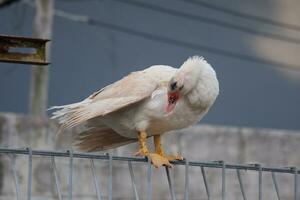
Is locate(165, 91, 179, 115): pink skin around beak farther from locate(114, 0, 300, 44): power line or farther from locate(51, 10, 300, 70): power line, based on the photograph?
locate(114, 0, 300, 44): power line

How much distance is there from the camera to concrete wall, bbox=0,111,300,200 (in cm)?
771

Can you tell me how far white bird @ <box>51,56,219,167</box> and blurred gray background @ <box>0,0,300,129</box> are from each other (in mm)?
6363

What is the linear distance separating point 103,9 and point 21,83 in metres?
1.26

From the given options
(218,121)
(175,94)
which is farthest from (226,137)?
(175,94)

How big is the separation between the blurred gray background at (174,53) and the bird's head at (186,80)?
21.4 feet

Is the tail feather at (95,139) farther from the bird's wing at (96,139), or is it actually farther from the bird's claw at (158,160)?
the bird's claw at (158,160)

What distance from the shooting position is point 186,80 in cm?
462

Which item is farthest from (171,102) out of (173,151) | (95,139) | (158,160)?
(173,151)

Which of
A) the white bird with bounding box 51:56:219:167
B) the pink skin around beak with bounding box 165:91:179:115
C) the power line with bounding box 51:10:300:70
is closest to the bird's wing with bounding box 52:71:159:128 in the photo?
the white bird with bounding box 51:56:219:167

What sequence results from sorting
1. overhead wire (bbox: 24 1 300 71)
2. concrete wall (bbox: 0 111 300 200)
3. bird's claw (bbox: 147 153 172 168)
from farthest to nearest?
overhead wire (bbox: 24 1 300 71) < concrete wall (bbox: 0 111 300 200) < bird's claw (bbox: 147 153 172 168)

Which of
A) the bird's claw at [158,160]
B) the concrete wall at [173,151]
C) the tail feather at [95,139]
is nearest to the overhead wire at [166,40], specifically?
the concrete wall at [173,151]

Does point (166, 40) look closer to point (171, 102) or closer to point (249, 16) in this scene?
point (249, 16)

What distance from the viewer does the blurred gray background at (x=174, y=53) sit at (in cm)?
1138

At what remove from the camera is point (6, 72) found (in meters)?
11.1
